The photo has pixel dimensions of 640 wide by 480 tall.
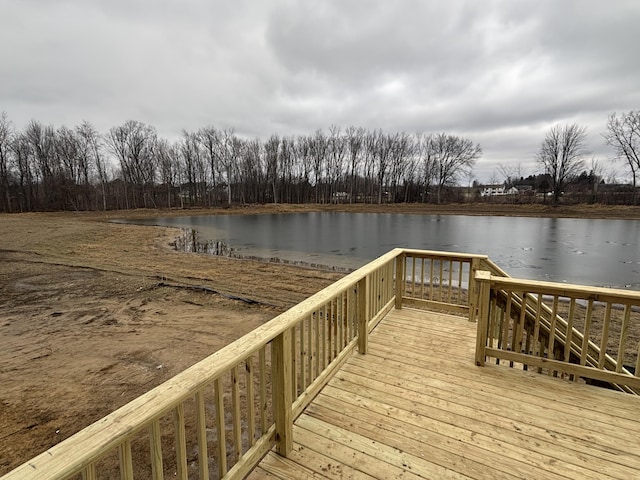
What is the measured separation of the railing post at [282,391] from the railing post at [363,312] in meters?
1.40

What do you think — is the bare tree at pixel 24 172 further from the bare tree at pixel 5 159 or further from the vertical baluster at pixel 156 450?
the vertical baluster at pixel 156 450

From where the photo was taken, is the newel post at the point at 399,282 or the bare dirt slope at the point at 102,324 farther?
the newel post at the point at 399,282

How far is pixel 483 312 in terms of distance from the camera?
10.1 ft

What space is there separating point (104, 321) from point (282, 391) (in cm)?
508

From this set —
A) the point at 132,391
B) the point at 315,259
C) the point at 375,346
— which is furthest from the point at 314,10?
the point at 132,391

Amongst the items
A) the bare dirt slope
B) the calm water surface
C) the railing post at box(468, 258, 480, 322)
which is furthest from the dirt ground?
the railing post at box(468, 258, 480, 322)

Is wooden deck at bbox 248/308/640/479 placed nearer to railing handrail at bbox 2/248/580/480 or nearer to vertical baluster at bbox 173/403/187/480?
vertical baluster at bbox 173/403/187/480

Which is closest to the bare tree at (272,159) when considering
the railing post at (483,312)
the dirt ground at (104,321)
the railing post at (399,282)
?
the dirt ground at (104,321)

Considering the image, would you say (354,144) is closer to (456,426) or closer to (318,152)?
(318,152)

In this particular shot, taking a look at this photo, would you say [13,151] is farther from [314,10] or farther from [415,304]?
[415,304]

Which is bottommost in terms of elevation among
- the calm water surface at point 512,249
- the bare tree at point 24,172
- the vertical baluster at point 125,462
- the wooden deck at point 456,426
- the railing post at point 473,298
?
the calm water surface at point 512,249

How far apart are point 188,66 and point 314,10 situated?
13.7m

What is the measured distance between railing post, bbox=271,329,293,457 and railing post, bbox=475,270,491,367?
2.12 metres

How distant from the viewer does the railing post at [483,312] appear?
3.02 meters
